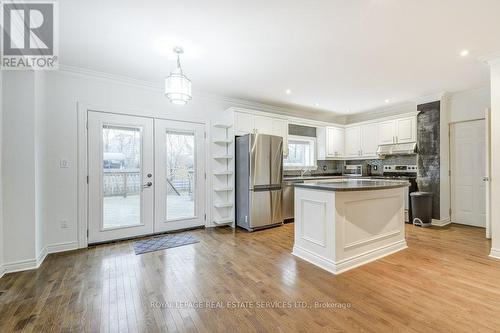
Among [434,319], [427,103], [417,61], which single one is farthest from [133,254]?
[427,103]

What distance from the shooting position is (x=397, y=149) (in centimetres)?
515

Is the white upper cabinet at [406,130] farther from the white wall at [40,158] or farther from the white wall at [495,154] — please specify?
the white wall at [40,158]

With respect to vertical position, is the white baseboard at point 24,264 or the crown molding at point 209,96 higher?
the crown molding at point 209,96

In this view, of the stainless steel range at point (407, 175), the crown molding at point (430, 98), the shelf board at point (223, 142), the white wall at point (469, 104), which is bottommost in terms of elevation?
the stainless steel range at point (407, 175)

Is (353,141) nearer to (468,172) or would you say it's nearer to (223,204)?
(468,172)

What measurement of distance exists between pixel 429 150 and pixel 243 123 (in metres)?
3.89

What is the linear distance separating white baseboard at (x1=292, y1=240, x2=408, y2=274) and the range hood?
254 cm

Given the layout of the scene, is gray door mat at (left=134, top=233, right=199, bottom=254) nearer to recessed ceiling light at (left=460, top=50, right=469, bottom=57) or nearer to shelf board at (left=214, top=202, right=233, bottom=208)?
shelf board at (left=214, top=202, right=233, bottom=208)

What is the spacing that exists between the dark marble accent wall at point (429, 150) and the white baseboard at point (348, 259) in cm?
213

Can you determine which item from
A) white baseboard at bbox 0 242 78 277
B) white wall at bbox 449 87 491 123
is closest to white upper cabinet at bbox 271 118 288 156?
white wall at bbox 449 87 491 123

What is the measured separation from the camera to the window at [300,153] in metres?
5.88

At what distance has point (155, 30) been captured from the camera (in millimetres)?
2426

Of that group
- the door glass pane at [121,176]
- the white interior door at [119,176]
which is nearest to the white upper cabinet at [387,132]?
the white interior door at [119,176]

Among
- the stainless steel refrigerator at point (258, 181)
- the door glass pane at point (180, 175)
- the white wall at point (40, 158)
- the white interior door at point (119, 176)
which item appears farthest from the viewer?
the stainless steel refrigerator at point (258, 181)
